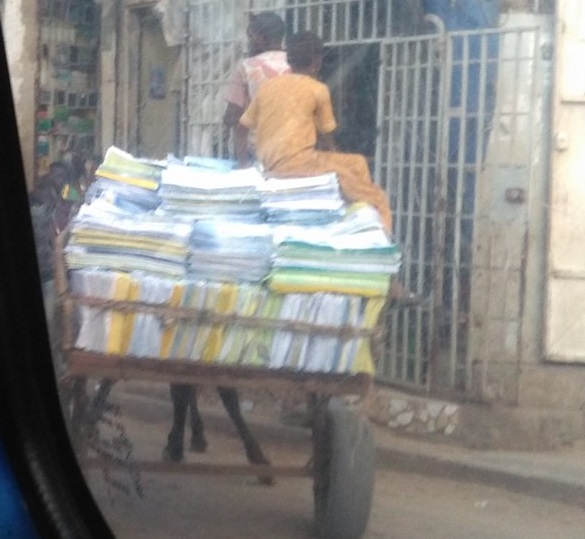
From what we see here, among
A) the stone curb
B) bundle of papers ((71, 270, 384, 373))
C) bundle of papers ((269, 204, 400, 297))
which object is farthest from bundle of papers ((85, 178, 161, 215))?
the stone curb

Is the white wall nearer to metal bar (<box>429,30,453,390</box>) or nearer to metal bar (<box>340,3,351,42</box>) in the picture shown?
metal bar (<box>429,30,453,390</box>)

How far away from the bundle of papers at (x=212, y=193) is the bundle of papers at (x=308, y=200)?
4cm

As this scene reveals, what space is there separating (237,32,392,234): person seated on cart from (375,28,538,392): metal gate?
0.04m

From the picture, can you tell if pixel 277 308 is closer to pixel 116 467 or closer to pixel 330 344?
pixel 330 344

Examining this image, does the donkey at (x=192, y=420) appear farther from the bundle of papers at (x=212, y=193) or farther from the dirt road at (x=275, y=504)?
the bundle of papers at (x=212, y=193)

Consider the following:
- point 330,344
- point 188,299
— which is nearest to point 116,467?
point 188,299

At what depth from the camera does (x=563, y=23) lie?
4.64 feet

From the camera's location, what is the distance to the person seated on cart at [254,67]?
159 cm

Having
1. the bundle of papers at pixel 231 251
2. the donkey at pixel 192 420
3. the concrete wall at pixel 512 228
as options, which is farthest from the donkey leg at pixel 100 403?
the concrete wall at pixel 512 228

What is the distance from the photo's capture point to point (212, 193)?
5.35 feet

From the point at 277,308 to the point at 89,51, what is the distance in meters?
0.57

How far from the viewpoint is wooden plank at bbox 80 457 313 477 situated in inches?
65.4

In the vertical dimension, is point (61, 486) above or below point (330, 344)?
below

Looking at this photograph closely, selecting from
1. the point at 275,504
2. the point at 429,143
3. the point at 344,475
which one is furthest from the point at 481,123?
the point at 275,504
